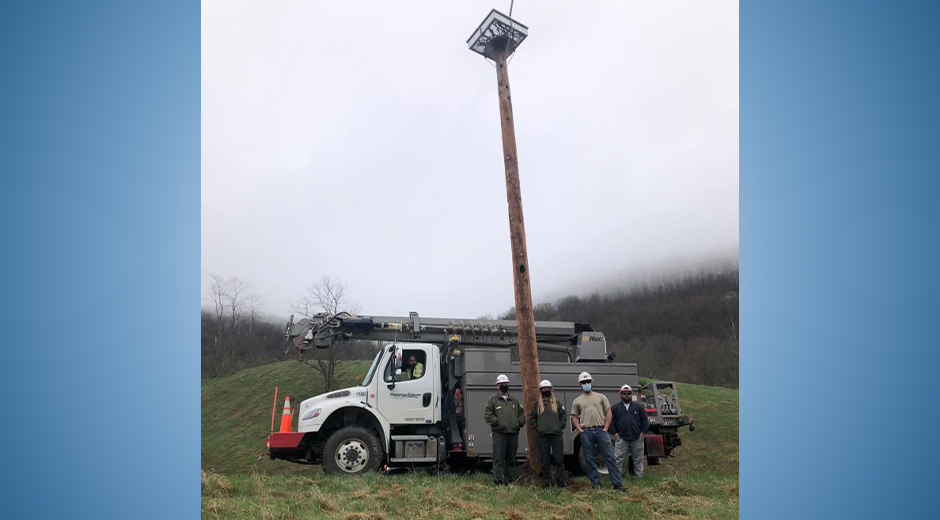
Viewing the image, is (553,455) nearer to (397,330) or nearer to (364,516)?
(364,516)

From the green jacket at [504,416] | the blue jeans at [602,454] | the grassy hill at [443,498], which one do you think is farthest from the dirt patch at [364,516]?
the blue jeans at [602,454]

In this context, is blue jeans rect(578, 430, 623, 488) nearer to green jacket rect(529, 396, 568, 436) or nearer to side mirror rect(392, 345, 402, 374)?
green jacket rect(529, 396, 568, 436)

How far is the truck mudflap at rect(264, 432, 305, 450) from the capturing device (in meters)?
13.1

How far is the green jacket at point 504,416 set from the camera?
11.3 metres

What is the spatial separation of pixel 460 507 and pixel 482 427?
468 centimetres

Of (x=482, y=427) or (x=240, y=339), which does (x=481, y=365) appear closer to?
(x=482, y=427)

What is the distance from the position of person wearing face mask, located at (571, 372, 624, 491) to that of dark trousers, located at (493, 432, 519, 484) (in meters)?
1.13

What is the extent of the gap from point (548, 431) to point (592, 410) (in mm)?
937

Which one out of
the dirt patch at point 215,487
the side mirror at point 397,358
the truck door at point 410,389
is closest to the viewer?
the dirt patch at point 215,487

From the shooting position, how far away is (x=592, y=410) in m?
11.5

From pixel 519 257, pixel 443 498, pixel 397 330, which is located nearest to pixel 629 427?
pixel 519 257

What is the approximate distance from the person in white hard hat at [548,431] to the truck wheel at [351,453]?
140 inches

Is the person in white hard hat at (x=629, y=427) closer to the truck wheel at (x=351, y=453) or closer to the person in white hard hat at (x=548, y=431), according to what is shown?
the person in white hard hat at (x=548, y=431)

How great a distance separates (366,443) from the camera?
1312 cm
